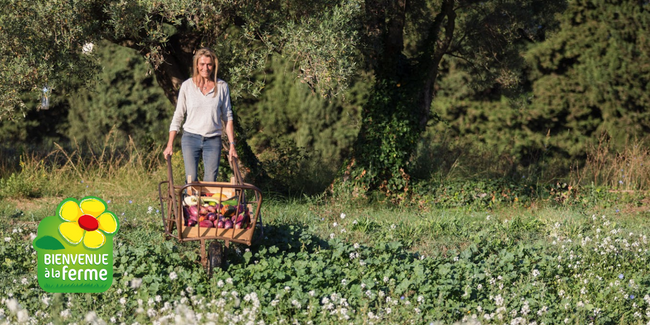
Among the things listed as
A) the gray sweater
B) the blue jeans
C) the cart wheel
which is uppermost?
the gray sweater

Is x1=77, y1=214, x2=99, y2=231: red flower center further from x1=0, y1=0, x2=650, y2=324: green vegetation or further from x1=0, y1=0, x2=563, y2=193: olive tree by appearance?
x1=0, y1=0, x2=563, y2=193: olive tree

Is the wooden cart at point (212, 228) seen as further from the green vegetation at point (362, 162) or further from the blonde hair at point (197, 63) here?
the blonde hair at point (197, 63)

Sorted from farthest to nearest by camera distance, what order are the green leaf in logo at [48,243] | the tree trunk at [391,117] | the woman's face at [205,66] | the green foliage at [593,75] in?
the green foliage at [593,75] < the tree trunk at [391,117] < the woman's face at [205,66] < the green leaf in logo at [48,243]

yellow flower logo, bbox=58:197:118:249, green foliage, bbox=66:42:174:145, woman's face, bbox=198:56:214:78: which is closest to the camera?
yellow flower logo, bbox=58:197:118:249

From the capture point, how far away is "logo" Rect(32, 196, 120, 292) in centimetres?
445

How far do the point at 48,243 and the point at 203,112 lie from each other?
5.11ft

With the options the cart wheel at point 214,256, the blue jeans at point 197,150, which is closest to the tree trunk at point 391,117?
the blue jeans at point 197,150

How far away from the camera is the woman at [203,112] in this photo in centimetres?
538

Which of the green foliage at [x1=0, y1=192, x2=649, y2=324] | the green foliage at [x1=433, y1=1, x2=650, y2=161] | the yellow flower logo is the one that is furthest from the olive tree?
the green foliage at [x1=433, y1=1, x2=650, y2=161]

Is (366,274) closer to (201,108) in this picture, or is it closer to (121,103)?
(201,108)

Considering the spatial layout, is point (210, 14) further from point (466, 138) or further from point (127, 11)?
point (466, 138)

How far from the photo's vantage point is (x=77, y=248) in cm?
443

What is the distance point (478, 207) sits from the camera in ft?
28.6

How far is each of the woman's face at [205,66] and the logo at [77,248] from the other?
1.39 metres
